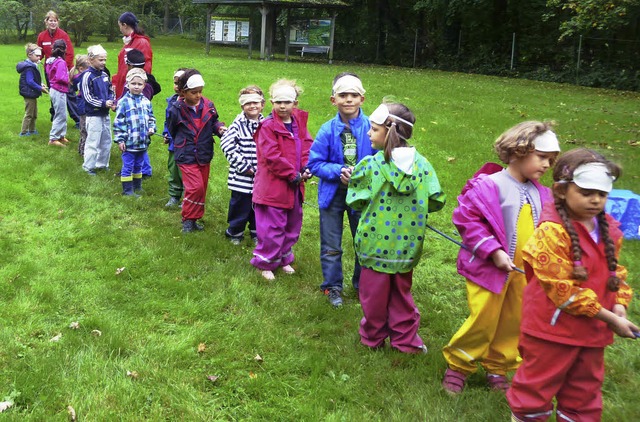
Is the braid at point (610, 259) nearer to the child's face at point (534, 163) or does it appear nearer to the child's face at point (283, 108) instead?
the child's face at point (534, 163)

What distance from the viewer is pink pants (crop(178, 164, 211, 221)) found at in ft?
22.4

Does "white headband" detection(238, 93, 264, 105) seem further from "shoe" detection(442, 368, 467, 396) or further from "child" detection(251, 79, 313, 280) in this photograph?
"shoe" detection(442, 368, 467, 396)

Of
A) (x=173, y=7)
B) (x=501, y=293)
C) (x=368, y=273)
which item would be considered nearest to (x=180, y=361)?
(x=368, y=273)

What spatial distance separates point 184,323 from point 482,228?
2589 mm

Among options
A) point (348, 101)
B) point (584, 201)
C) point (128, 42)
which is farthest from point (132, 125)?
point (584, 201)

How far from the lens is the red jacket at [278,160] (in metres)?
5.48

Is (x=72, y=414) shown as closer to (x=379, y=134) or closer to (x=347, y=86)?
(x=379, y=134)

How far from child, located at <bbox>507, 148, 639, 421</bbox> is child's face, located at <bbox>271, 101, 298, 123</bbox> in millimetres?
2994

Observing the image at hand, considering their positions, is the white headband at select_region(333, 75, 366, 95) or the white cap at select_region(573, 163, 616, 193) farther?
the white headband at select_region(333, 75, 366, 95)

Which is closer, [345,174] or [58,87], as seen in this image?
[345,174]

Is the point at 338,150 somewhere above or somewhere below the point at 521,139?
below

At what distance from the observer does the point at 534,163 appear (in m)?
3.48

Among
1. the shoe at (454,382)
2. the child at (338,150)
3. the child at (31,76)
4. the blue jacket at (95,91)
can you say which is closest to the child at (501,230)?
the shoe at (454,382)

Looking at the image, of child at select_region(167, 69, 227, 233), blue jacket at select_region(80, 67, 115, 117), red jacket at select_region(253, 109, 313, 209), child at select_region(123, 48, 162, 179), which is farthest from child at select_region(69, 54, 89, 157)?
red jacket at select_region(253, 109, 313, 209)
